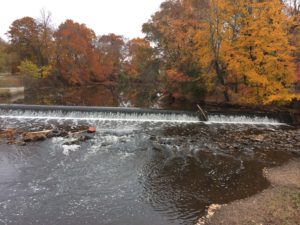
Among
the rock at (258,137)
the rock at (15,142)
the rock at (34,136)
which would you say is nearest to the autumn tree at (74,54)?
the rock at (34,136)

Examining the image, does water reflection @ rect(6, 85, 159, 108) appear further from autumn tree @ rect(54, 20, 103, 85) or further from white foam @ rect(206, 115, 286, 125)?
white foam @ rect(206, 115, 286, 125)

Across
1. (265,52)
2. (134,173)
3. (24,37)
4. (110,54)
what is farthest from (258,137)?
(110,54)

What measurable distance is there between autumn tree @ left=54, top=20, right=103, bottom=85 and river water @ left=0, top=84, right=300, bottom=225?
31268mm

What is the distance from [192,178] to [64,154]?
6409 mm

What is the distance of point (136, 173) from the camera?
10.9 metres

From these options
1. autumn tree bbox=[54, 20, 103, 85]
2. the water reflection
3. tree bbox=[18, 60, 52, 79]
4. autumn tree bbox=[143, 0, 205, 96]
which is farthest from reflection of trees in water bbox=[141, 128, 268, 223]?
autumn tree bbox=[54, 20, 103, 85]

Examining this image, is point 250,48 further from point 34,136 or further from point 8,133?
point 8,133

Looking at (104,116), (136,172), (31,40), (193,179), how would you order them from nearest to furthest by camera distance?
(193,179), (136,172), (104,116), (31,40)

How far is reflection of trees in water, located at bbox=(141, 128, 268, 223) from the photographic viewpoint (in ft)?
27.9

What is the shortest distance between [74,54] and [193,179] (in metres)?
44.6

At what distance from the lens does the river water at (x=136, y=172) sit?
315 inches

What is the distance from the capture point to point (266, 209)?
7.68m

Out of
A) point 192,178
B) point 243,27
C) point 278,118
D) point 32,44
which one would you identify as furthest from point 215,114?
point 32,44

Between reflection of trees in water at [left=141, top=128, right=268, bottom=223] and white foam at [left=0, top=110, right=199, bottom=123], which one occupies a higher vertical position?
white foam at [left=0, top=110, right=199, bottom=123]
